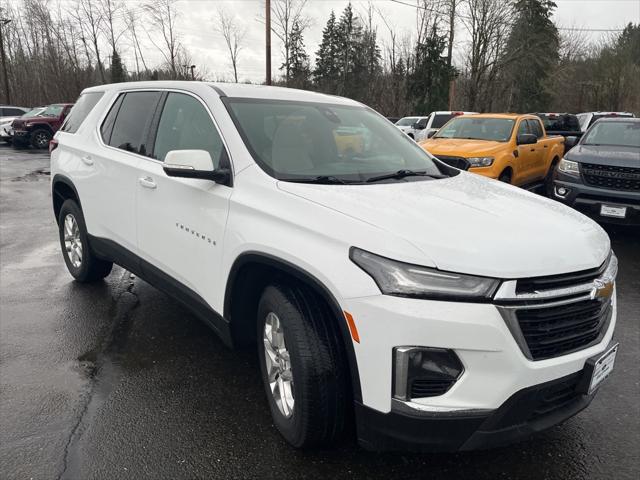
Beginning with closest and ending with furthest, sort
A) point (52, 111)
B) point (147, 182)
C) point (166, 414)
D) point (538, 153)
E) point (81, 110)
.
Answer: point (166, 414) < point (147, 182) < point (81, 110) < point (538, 153) < point (52, 111)

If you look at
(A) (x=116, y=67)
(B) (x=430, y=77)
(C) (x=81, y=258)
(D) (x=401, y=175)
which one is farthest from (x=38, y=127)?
(B) (x=430, y=77)

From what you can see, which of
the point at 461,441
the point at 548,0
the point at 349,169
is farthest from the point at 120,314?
the point at 548,0

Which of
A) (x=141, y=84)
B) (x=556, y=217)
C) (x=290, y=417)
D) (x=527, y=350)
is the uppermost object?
(x=141, y=84)

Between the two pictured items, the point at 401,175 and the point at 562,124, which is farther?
the point at 562,124

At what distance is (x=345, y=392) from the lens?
224cm

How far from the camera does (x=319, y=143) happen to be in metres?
3.10

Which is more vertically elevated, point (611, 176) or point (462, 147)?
point (462, 147)

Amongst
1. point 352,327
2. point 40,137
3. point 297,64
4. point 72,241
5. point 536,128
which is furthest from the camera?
point 297,64

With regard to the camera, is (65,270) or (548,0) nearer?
(65,270)

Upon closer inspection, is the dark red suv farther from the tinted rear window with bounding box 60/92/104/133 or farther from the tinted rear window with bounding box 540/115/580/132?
the tinted rear window with bounding box 540/115/580/132

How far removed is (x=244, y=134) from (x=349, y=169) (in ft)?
2.14

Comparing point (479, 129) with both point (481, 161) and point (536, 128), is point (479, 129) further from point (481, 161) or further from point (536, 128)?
point (536, 128)

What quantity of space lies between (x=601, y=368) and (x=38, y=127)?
75.3 feet

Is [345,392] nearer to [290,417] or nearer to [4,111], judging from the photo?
[290,417]
